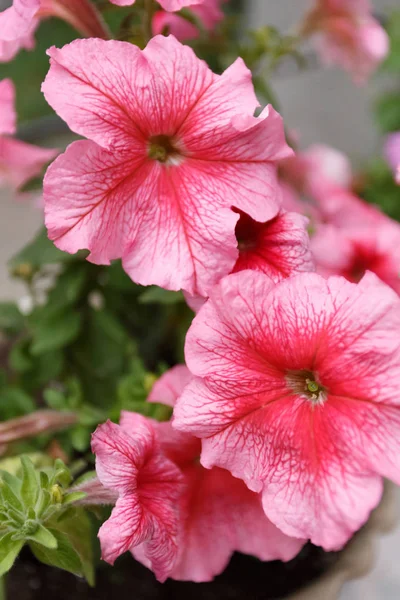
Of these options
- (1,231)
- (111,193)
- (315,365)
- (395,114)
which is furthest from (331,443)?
(1,231)

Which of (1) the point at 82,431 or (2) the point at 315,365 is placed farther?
(1) the point at 82,431

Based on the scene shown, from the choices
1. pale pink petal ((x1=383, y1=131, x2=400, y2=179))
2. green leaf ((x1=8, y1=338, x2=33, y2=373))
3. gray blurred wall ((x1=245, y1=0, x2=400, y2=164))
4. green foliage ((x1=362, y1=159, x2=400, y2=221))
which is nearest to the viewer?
green leaf ((x1=8, y1=338, x2=33, y2=373))

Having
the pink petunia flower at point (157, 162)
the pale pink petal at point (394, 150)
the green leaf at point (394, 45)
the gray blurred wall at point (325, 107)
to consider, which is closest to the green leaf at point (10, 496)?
the pink petunia flower at point (157, 162)

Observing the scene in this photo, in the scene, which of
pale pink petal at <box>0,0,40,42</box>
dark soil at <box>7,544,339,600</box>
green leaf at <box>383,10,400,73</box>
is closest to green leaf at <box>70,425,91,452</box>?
dark soil at <box>7,544,339,600</box>

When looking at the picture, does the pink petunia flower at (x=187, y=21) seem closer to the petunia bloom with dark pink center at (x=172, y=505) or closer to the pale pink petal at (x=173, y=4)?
the pale pink petal at (x=173, y=4)

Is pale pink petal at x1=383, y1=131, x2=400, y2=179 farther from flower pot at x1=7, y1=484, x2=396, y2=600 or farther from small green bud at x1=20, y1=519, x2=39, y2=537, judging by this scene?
small green bud at x1=20, y1=519, x2=39, y2=537

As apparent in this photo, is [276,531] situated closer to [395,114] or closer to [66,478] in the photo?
[66,478]

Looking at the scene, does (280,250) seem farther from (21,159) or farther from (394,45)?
(394,45)
